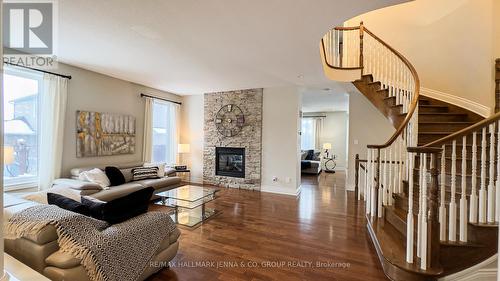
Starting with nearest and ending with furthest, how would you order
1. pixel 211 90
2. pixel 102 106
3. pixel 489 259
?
pixel 489 259, pixel 102 106, pixel 211 90

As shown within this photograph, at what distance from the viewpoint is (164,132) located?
6.43 m

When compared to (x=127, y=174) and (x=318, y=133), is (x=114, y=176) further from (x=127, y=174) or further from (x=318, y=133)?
(x=318, y=133)

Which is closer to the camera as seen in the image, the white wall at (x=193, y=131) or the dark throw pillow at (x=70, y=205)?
the dark throw pillow at (x=70, y=205)

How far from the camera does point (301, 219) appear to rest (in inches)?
146

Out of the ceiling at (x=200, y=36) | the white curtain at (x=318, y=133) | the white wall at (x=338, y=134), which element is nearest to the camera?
the ceiling at (x=200, y=36)

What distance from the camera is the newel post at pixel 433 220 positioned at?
192 centimetres

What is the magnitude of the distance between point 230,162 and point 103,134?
3.06m

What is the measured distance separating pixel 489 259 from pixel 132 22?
165 inches

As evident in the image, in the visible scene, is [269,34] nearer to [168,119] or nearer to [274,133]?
[274,133]

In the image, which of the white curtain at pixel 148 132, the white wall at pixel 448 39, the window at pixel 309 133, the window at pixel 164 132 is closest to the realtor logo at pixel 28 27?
the white curtain at pixel 148 132

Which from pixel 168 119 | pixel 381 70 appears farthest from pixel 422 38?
pixel 168 119

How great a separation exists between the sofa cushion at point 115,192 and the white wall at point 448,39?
5.59m

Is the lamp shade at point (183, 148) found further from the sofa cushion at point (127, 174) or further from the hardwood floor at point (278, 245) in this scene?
the hardwood floor at point (278, 245)

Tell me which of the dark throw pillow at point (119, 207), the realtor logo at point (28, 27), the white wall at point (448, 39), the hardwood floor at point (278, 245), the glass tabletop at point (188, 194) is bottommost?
the hardwood floor at point (278, 245)
